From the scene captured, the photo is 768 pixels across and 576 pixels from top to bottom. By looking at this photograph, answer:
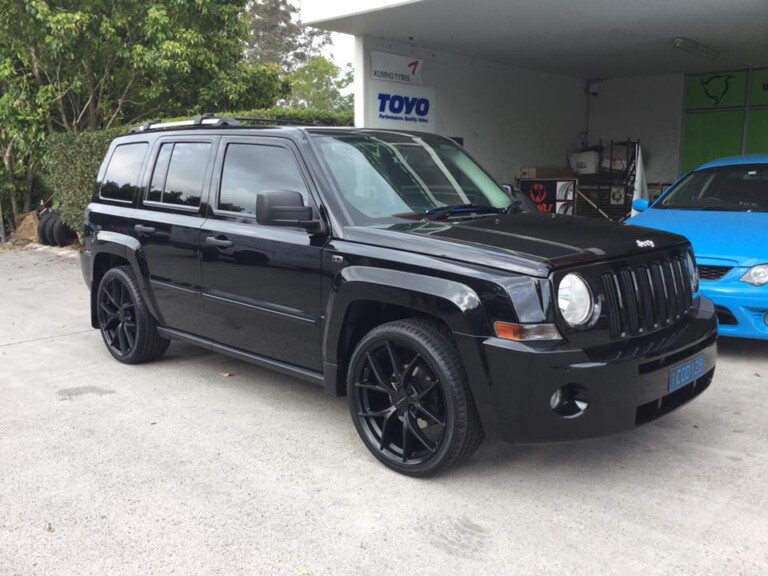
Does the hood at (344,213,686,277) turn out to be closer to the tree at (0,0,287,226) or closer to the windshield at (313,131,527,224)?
the windshield at (313,131,527,224)

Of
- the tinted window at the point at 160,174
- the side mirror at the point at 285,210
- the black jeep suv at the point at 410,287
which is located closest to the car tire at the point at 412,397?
the black jeep suv at the point at 410,287

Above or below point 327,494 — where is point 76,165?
above

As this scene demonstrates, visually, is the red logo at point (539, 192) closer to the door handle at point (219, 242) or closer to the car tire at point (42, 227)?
the door handle at point (219, 242)

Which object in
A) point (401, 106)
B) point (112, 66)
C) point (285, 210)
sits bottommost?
point (285, 210)

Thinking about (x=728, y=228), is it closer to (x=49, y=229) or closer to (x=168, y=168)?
(x=168, y=168)

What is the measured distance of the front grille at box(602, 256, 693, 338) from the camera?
127 inches

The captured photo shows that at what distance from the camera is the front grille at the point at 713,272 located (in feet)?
17.5

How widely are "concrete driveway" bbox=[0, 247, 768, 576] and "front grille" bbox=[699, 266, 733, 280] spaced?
83 centimetres

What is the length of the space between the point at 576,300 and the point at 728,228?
3.45 meters

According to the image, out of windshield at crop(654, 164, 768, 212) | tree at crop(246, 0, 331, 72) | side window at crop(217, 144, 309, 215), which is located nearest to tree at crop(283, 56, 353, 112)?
tree at crop(246, 0, 331, 72)

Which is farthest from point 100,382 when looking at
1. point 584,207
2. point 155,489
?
point 584,207

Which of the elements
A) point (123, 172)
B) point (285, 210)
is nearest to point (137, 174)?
point (123, 172)

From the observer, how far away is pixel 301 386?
16.8ft

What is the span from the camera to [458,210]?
4191 mm
